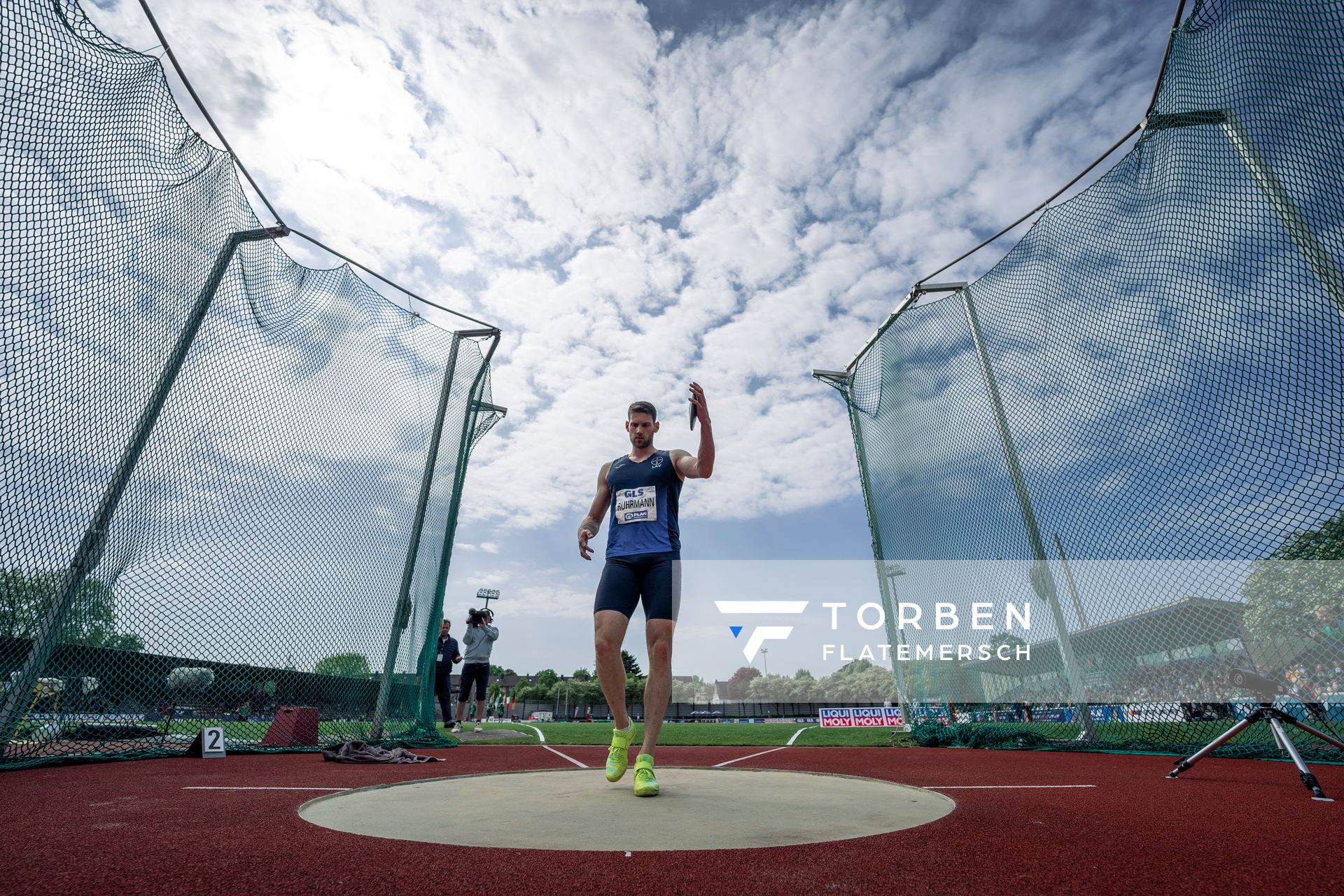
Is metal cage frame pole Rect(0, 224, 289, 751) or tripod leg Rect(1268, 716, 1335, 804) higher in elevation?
metal cage frame pole Rect(0, 224, 289, 751)

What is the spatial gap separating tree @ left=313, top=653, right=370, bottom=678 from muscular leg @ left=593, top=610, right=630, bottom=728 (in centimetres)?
390

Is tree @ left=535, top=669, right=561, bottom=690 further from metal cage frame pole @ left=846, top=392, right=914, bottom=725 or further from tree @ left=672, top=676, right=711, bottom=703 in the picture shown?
metal cage frame pole @ left=846, top=392, right=914, bottom=725

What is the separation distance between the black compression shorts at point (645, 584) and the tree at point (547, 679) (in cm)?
8252

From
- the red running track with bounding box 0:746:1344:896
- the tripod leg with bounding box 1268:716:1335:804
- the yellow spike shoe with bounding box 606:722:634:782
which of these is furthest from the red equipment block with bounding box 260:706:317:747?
the tripod leg with bounding box 1268:716:1335:804

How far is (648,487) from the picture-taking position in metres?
3.38

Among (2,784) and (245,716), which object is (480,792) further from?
(245,716)

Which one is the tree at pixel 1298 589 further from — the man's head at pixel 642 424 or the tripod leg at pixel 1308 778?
the man's head at pixel 642 424

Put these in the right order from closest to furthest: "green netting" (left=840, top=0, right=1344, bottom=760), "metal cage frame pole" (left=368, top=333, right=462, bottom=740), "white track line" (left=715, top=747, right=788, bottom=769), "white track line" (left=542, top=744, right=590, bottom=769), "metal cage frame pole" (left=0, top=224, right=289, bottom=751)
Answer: "metal cage frame pole" (left=0, top=224, right=289, bottom=751) → "green netting" (left=840, top=0, right=1344, bottom=760) → "white track line" (left=542, top=744, right=590, bottom=769) → "white track line" (left=715, top=747, right=788, bottom=769) → "metal cage frame pole" (left=368, top=333, right=462, bottom=740)

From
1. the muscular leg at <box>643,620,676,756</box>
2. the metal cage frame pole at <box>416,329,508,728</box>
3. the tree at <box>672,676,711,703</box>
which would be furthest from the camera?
the tree at <box>672,676,711,703</box>

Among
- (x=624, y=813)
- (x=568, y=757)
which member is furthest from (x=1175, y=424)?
(x=568, y=757)

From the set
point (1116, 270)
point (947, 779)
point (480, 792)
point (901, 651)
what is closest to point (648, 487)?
point (480, 792)

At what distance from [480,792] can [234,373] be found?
4.15m

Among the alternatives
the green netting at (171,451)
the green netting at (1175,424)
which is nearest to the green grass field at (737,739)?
the green netting at (1175,424)

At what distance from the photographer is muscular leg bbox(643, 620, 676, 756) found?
299 centimetres
